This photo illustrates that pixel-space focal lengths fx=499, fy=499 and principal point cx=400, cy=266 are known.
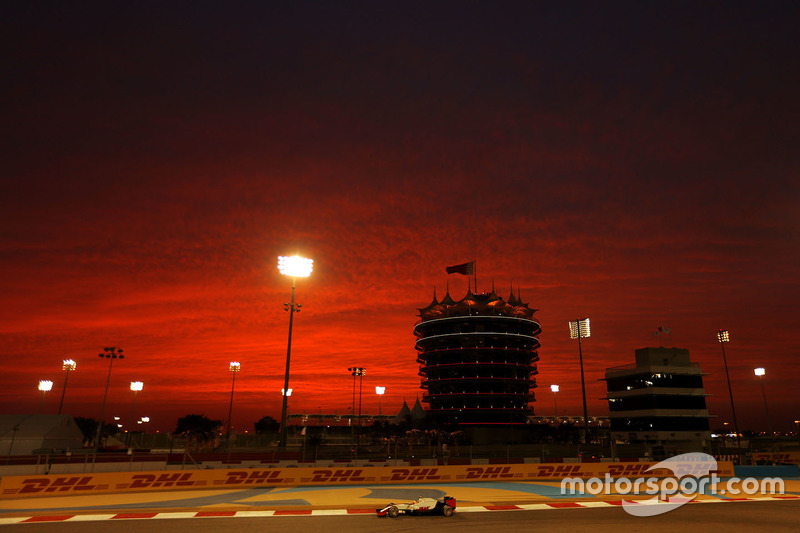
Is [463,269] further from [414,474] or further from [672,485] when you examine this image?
[672,485]

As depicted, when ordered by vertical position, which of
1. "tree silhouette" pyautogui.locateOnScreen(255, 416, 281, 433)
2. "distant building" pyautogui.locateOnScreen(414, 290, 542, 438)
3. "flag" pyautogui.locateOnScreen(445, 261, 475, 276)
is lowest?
"tree silhouette" pyautogui.locateOnScreen(255, 416, 281, 433)

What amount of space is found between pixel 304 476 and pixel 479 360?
2626 inches

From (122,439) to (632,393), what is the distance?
87874 millimetres

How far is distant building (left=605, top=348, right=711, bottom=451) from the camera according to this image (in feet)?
305

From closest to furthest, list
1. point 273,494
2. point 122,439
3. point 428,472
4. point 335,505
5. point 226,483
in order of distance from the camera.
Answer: point 335,505 → point 273,494 → point 226,483 → point 428,472 → point 122,439

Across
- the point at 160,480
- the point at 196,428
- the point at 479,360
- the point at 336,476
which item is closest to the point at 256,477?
the point at 336,476

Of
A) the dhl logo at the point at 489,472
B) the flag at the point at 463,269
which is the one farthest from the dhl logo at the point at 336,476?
the flag at the point at 463,269

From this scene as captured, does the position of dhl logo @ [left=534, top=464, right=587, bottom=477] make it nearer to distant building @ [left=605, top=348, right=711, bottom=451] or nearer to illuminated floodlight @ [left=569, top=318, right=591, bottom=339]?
illuminated floodlight @ [left=569, top=318, right=591, bottom=339]

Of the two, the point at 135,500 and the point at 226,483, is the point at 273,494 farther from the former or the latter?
the point at 135,500

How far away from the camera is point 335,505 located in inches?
934

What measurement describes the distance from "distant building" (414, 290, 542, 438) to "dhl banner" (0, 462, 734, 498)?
5648cm

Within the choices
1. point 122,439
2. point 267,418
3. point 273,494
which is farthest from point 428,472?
point 267,418

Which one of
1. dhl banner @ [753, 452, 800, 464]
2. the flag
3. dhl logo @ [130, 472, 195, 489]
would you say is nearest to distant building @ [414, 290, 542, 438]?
the flag

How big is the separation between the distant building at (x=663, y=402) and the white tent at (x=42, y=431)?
87112 mm
